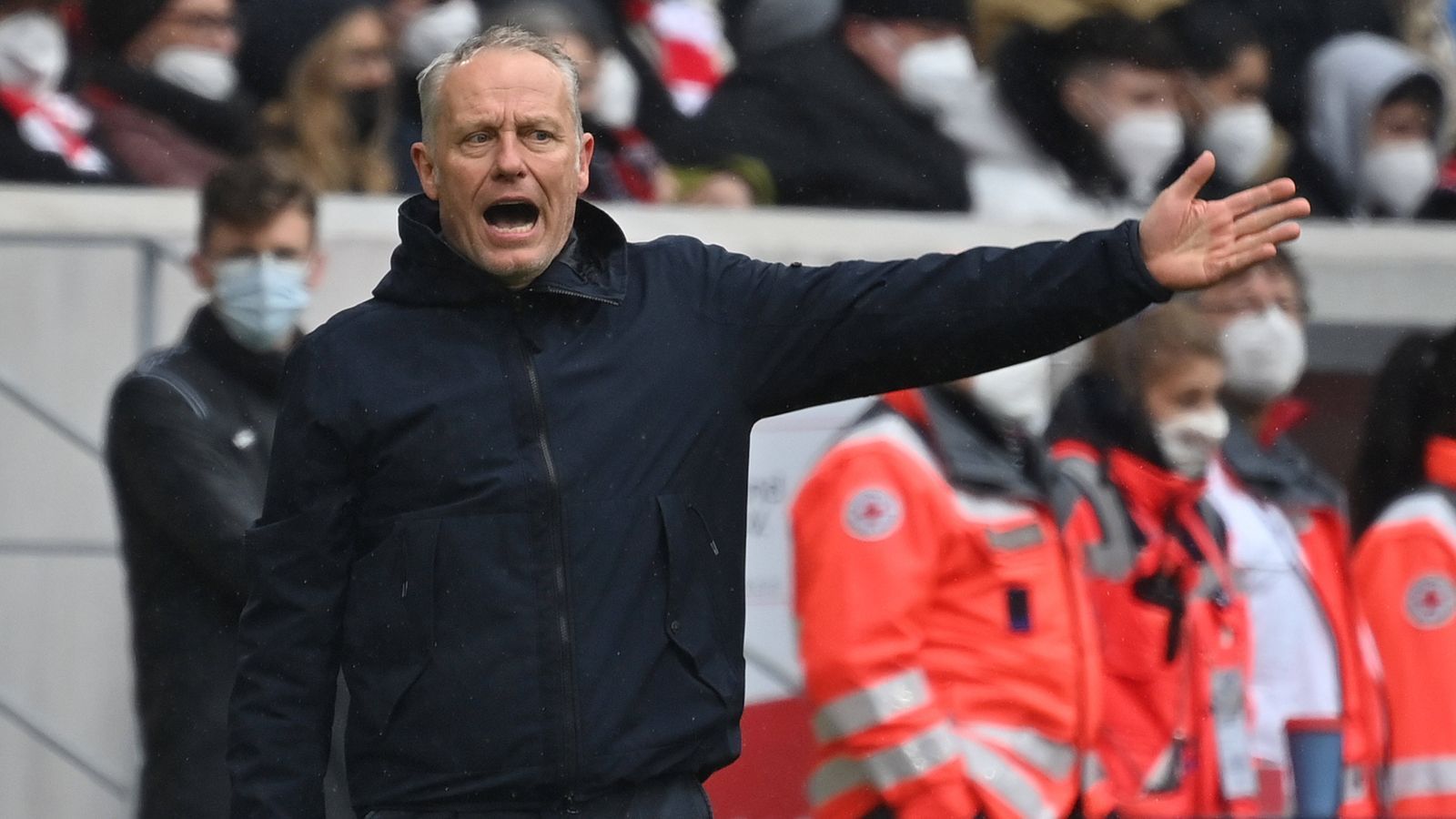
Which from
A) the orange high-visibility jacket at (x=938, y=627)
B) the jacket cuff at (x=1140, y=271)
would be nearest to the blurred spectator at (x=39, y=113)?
the orange high-visibility jacket at (x=938, y=627)

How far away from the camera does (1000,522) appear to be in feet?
15.7

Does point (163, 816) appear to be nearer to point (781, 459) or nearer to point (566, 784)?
point (781, 459)

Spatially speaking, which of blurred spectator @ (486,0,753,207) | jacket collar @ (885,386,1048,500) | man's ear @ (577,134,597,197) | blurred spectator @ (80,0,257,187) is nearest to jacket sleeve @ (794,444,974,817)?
jacket collar @ (885,386,1048,500)

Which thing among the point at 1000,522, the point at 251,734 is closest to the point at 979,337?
the point at 251,734

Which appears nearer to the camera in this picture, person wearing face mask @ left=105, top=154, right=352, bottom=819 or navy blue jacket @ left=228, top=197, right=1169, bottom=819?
navy blue jacket @ left=228, top=197, right=1169, bottom=819

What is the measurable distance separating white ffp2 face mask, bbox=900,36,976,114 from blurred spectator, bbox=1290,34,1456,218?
1.14 m

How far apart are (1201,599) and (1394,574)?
0.71 metres

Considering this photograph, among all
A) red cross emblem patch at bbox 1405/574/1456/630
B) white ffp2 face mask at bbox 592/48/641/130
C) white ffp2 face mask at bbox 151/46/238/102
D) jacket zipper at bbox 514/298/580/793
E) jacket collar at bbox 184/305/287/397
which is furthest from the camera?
red cross emblem patch at bbox 1405/574/1456/630

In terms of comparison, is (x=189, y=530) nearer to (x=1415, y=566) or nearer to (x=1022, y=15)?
(x=1022, y=15)

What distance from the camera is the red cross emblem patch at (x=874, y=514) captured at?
4.64 metres

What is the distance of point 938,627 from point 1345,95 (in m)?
2.61

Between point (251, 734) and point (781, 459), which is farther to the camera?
point (781, 459)

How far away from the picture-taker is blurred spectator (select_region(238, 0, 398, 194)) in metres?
5.03

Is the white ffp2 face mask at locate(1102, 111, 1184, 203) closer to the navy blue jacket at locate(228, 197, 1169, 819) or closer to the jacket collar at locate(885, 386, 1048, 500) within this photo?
the jacket collar at locate(885, 386, 1048, 500)
